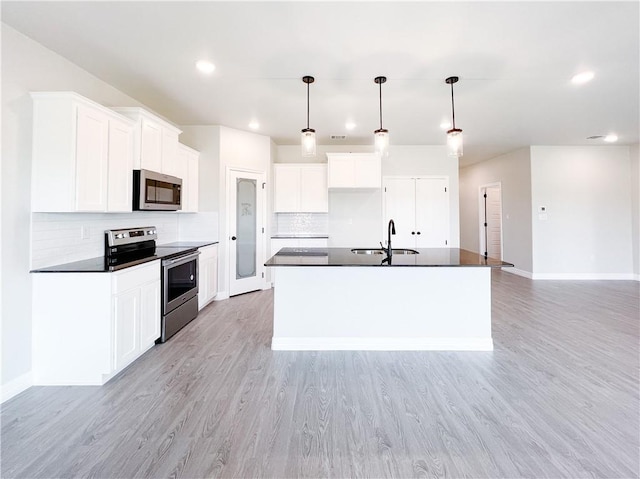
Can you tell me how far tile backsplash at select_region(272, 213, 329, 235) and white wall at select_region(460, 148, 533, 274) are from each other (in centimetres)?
410

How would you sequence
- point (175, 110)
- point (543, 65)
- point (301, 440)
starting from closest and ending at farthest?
point (301, 440) → point (543, 65) → point (175, 110)

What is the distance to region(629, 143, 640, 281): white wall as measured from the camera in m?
5.98

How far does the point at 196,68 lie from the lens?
298 centimetres

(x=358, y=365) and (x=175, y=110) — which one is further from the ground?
(x=175, y=110)

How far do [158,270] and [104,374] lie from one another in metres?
0.97

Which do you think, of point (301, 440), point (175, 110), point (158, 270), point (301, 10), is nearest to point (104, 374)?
point (158, 270)

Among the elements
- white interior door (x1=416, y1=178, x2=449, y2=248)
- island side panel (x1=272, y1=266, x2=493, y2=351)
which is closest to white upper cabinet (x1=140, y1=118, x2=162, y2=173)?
island side panel (x1=272, y1=266, x2=493, y2=351)

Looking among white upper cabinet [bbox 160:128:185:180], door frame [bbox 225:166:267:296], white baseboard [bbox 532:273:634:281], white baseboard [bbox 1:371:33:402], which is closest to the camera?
white baseboard [bbox 1:371:33:402]

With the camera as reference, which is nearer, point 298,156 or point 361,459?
point 361,459

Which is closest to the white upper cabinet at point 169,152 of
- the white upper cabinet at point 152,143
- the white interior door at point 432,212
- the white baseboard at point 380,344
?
the white upper cabinet at point 152,143

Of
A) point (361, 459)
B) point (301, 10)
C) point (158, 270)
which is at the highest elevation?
point (301, 10)

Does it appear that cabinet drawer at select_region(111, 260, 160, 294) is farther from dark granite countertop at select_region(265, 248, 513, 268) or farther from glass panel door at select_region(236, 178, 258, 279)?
glass panel door at select_region(236, 178, 258, 279)

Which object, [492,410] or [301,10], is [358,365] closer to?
[492,410]

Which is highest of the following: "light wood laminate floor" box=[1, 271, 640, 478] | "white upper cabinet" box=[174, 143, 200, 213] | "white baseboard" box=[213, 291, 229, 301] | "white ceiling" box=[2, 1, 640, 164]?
"white ceiling" box=[2, 1, 640, 164]
